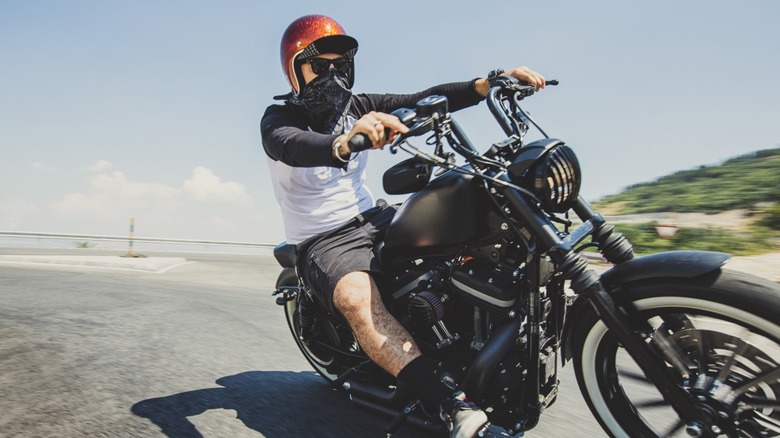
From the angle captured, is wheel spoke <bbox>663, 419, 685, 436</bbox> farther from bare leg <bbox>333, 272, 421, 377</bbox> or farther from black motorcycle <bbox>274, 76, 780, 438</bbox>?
bare leg <bbox>333, 272, 421, 377</bbox>

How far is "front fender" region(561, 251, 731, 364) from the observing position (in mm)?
1644

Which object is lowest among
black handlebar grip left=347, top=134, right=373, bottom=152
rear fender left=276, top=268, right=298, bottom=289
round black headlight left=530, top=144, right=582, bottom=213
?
rear fender left=276, top=268, right=298, bottom=289

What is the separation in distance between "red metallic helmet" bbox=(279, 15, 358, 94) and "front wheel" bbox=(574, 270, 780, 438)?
1.81 m

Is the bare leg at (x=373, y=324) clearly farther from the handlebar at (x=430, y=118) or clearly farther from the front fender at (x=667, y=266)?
→ the front fender at (x=667, y=266)

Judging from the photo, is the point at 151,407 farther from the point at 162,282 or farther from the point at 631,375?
the point at 162,282

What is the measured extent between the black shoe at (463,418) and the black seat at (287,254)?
130 cm

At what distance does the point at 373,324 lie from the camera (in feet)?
7.63

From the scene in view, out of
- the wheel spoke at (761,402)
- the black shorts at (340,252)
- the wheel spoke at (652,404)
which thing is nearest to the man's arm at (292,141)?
the black shorts at (340,252)

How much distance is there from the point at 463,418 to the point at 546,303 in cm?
56

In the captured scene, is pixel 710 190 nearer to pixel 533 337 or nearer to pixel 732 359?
pixel 732 359

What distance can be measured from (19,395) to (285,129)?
2076 millimetres

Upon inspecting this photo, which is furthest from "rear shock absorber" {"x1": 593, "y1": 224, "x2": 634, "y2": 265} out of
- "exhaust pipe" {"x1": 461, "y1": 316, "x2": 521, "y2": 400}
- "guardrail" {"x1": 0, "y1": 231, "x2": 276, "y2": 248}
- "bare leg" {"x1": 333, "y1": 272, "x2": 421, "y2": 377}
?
"guardrail" {"x1": 0, "y1": 231, "x2": 276, "y2": 248}

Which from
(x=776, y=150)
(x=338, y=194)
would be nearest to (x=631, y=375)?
(x=338, y=194)

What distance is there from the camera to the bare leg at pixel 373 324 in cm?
229
